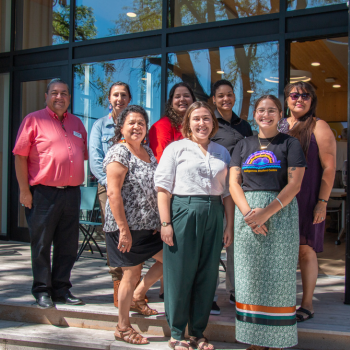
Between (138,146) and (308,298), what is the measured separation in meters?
1.79

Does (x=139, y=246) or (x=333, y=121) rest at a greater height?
(x=333, y=121)

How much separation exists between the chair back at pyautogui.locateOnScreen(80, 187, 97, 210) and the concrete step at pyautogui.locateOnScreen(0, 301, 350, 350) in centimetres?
210

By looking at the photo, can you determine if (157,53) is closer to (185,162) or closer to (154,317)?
(185,162)

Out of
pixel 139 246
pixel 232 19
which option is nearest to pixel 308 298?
pixel 139 246

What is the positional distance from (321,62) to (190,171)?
6789mm

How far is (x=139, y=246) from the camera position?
2717 millimetres

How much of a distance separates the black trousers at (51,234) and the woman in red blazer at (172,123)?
0.83 metres

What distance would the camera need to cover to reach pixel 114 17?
555 cm

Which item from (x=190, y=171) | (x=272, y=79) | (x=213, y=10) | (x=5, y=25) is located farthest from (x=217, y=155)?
(x=5, y=25)

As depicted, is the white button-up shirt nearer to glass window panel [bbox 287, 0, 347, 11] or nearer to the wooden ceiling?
glass window panel [bbox 287, 0, 347, 11]

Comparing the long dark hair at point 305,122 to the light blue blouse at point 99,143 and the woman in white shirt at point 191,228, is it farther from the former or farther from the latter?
the light blue blouse at point 99,143

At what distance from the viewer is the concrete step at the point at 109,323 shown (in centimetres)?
270

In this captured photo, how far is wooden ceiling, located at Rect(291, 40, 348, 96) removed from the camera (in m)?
6.22

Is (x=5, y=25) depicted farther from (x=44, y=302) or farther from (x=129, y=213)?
(x=129, y=213)
